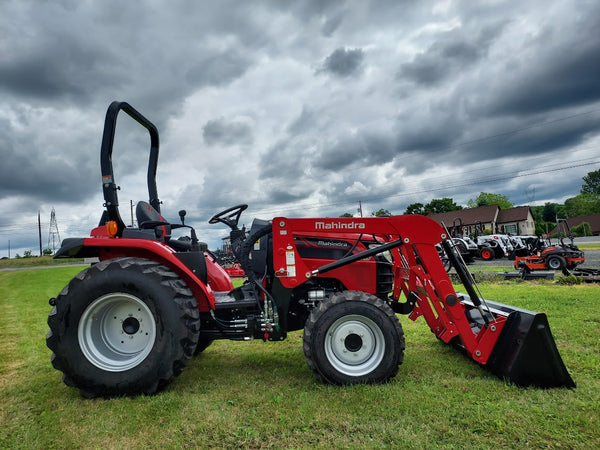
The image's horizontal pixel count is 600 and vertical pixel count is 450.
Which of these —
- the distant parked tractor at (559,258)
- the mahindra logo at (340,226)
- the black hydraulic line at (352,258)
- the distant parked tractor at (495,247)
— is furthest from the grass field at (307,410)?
the distant parked tractor at (495,247)

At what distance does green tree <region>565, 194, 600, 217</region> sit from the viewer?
3056 inches

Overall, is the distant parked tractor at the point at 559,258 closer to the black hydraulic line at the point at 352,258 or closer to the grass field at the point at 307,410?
the grass field at the point at 307,410

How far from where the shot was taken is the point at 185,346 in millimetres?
3412

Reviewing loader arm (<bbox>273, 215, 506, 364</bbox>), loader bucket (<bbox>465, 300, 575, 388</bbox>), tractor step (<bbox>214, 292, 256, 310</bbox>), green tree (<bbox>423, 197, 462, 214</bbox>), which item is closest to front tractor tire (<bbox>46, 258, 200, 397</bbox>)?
tractor step (<bbox>214, 292, 256, 310</bbox>)

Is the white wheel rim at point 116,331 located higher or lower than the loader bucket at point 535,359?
higher

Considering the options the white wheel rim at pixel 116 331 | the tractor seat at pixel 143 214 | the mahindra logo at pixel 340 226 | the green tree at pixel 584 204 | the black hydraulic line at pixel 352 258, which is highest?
the green tree at pixel 584 204

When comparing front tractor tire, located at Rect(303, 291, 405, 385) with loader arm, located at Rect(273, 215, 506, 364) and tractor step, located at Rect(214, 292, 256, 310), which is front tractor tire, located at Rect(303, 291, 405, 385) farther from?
tractor step, located at Rect(214, 292, 256, 310)

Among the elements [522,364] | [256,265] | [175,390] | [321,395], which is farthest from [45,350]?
[522,364]

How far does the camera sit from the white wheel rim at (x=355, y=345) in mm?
3559

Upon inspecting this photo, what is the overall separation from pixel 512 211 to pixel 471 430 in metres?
67.6

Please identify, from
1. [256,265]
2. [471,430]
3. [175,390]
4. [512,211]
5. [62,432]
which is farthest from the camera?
[512,211]

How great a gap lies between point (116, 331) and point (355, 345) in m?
2.27

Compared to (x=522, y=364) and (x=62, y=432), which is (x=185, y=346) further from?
(x=522, y=364)

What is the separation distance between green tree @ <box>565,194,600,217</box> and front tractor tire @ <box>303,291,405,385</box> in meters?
92.3
